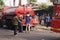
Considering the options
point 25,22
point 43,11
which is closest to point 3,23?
point 25,22

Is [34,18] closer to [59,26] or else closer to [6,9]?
[6,9]

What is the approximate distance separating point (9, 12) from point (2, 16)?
2.32 metres

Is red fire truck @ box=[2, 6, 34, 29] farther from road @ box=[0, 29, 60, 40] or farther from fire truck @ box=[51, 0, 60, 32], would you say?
fire truck @ box=[51, 0, 60, 32]

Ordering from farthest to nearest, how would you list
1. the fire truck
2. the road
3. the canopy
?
the canopy < the road < the fire truck

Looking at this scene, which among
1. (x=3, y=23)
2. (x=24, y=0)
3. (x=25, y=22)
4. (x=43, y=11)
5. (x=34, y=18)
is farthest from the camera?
(x=24, y=0)

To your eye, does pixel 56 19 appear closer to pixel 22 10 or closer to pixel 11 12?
pixel 22 10

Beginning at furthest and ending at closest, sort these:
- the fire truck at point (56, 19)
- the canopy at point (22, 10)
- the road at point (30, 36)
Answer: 1. the canopy at point (22, 10)
2. the road at point (30, 36)
3. the fire truck at point (56, 19)

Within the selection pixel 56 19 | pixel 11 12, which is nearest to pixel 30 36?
pixel 56 19

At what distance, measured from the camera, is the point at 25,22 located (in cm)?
2692

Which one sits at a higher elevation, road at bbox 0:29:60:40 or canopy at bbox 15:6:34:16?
canopy at bbox 15:6:34:16

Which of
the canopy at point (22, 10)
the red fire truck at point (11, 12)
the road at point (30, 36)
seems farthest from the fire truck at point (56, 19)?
the canopy at point (22, 10)

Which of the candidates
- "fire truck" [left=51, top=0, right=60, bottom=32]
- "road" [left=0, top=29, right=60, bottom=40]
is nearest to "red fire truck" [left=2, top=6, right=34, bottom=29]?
"road" [left=0, top=29, right=60, bottom=40]

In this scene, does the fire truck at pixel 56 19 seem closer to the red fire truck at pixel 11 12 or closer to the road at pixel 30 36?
the road at pixel 30 36

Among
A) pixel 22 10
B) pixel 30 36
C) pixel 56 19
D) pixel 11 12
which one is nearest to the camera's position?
pixel 56 19
